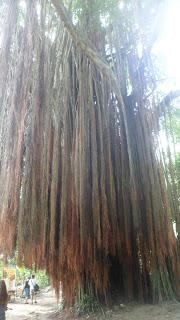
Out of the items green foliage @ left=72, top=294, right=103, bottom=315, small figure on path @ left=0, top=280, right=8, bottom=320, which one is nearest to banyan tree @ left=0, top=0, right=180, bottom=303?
green foliage @ left=72, top=294, right=103, bottom=315

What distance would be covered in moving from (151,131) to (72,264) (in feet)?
5.89

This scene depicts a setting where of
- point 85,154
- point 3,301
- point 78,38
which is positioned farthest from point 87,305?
point 78,38

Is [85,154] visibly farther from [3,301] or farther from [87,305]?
[3,301]

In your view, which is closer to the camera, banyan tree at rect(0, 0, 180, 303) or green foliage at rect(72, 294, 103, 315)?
banyan tree at rect(0, 0, 180, 303)

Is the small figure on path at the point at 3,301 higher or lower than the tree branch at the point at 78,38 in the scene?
lower

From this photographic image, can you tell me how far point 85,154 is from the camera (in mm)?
4090

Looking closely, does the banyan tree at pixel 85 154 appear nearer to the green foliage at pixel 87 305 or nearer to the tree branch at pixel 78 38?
the tree branch at pixel 78 38

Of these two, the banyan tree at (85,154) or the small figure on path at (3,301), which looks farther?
the small figure on path at (3,301)

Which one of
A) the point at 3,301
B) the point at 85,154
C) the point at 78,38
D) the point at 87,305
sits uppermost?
the point at 78,38

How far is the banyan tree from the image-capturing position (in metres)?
3.84

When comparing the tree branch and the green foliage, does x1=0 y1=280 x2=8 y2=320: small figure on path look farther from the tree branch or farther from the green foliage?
the tree branch

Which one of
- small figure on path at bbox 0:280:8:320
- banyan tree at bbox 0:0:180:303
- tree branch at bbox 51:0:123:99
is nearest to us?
tree branch at bbox 51:0:123:99

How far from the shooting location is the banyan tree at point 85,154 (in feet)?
12.6

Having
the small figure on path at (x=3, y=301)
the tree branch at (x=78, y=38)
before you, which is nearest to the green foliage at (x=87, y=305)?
the small figure on path at (x=3, y=301)
